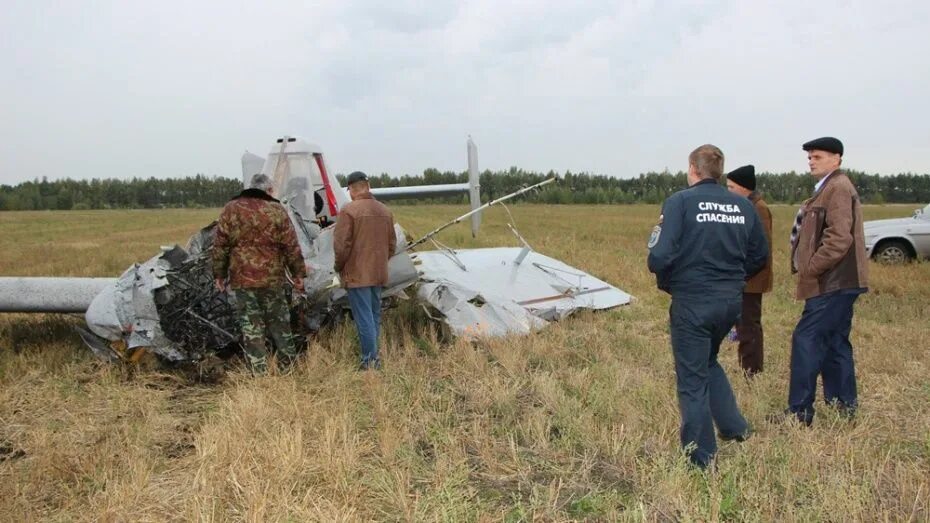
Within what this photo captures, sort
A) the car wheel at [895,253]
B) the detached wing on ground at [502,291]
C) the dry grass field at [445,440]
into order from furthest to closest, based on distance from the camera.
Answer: the car wheel at [895,253] < the detached wing on ground at [502,291] < the dry grass field at [445,440]

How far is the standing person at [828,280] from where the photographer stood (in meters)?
3.99

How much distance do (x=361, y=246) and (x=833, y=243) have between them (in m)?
3.65

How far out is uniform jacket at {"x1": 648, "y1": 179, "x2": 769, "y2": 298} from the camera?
10.8ft

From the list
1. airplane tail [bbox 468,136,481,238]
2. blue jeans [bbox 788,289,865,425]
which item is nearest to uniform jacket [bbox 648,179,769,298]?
blue jeans [bbox 788,289,865,425]

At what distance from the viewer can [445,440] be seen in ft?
12.3

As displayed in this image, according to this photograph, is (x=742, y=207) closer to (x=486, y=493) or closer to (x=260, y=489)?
(x=486, y=493)

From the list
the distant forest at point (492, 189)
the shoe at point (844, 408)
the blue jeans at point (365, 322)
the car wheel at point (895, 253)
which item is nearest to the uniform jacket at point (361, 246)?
the blue jeans at point (365, 322)

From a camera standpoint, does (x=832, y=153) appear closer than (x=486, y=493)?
No

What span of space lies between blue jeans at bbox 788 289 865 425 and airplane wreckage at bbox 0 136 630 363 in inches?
112

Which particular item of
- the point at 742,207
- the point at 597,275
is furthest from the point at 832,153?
the point at 597,275

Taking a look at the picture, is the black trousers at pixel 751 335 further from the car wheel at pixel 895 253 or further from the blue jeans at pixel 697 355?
the car wheel at pixel 895 253

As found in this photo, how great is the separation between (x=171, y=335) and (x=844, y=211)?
5.11 meters

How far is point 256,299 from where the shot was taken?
17.5ft

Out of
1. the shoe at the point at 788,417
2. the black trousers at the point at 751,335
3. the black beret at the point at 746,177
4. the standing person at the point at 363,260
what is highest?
the black beret at the point at 746,177
